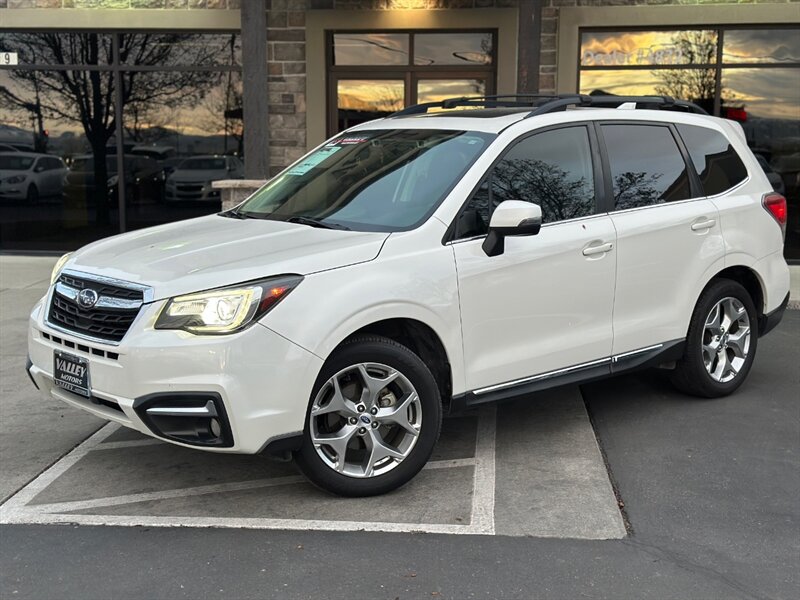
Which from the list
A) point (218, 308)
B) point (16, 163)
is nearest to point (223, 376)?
point (218, 308)

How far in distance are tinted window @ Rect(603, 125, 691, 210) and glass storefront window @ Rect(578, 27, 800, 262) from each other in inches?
257

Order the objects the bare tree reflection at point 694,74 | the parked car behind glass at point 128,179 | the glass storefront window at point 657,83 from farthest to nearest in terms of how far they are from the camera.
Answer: the parked car behind glass at point 128,179 → the glass storefront window at point 657,83 → the bare tree reflection at point 694,74

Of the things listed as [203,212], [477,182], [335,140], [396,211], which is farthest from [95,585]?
[203,212]

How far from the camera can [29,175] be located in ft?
41.1

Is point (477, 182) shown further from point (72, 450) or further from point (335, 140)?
point (72, 450)

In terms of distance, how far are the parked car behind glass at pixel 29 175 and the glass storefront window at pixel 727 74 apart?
7.38 m

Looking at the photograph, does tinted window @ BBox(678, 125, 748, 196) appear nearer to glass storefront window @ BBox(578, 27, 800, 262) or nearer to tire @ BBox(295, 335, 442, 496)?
tire @ BBox(295, 335, 442, 496)

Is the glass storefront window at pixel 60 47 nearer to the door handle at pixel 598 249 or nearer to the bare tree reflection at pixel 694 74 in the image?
the bare tree reflection at pixel 694 74

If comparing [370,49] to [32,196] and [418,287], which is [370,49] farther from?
[418,287]

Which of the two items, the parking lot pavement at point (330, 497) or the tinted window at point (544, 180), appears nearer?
the parking lot pavement at point (330, 497)

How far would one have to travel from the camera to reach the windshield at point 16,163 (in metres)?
12.5

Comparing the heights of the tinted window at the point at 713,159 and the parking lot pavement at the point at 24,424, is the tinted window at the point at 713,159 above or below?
above

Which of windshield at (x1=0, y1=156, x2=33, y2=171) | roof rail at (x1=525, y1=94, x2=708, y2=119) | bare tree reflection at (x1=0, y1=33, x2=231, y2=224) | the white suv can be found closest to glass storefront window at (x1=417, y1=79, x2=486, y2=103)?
bare tree reflection at (x1=0, y1=33, x2=231, y2=224)

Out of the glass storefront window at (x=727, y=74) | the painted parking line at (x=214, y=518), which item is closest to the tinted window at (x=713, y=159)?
the painted parking line at (x=214, y=518)
